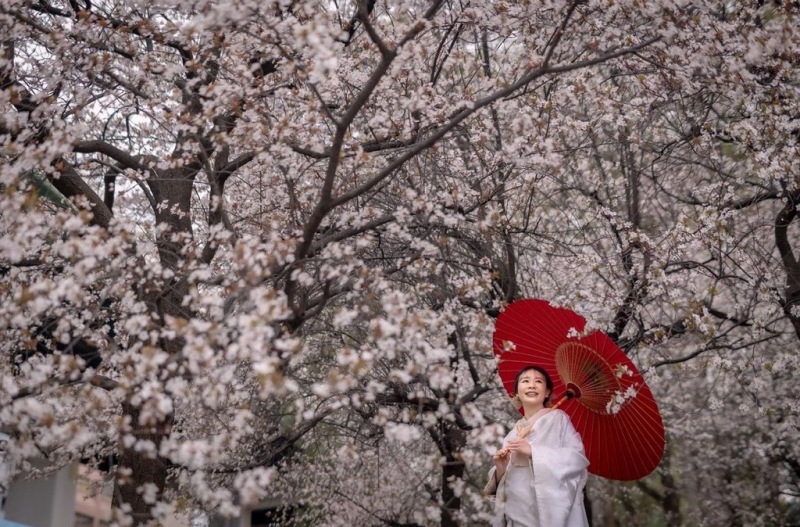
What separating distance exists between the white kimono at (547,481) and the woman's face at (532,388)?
137 mm

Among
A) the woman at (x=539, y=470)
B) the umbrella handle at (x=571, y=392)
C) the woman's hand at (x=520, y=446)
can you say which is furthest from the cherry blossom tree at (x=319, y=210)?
the umbrella handle at (x=571, y=392)

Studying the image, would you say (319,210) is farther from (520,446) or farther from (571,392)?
(571,392)

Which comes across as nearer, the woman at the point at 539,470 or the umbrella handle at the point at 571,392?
the woman at the point at 539,470

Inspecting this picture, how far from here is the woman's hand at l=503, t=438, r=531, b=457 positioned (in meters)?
5.02

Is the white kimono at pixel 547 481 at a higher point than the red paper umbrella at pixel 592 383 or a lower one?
lower

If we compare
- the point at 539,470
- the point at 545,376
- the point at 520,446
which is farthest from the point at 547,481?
the point at 545,376

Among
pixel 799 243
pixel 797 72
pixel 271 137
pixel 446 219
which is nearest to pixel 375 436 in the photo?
pixel 446 219

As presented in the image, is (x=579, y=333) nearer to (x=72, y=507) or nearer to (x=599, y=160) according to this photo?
(x=599, y=160)

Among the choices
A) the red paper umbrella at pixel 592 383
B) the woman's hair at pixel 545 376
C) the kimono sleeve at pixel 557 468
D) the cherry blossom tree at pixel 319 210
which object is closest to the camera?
the cherry blossom tree at pixel 319 210

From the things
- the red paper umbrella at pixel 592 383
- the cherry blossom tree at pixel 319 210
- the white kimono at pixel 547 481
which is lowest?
the white kimono at pixel 547 481

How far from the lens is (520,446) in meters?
5.04

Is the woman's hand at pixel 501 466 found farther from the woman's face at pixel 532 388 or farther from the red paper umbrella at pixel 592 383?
the red paper umbrella at pixel 592 383

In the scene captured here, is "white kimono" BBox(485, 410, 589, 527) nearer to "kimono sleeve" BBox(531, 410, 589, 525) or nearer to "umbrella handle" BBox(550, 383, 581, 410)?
"kimono sleeve" BBox(531, 410, 589, 525)

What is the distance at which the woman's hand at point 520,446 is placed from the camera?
5.02m
